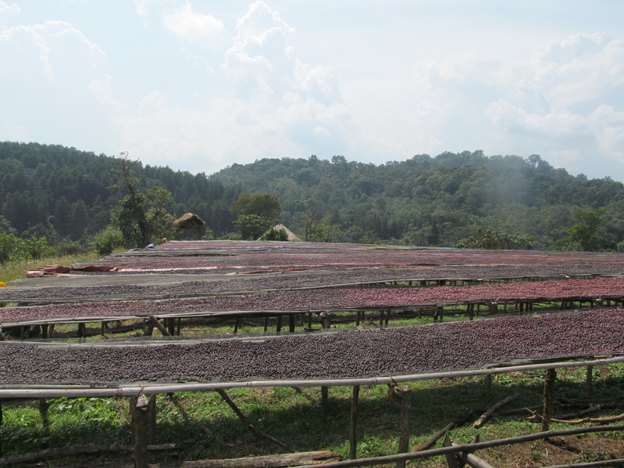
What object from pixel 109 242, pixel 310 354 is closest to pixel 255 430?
pixel 310 354

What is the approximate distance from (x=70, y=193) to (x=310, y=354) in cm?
4629

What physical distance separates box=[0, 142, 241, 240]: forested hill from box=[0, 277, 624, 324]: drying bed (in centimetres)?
2832

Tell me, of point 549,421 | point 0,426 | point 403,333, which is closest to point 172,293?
point 0,426

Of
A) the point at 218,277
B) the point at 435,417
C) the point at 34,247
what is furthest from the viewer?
the point at 34,247

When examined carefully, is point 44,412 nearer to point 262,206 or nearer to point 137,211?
point 137,211

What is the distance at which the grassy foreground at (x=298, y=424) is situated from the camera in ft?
12.2

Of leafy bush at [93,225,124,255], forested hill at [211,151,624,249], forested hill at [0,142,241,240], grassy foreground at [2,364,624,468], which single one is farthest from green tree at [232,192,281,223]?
grassy foreground at [2,364,624,468]

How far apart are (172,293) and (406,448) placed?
458 centimetres

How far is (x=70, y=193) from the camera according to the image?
43.3m

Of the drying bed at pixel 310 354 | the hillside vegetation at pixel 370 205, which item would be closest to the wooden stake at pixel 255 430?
the drying bed at pixel 310 354

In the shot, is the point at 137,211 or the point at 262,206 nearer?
the point at 137,211

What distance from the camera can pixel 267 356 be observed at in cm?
415

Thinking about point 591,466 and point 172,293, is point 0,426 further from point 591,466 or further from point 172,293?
point 591,466

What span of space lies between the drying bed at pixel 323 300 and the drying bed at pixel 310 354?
96 centimetres
